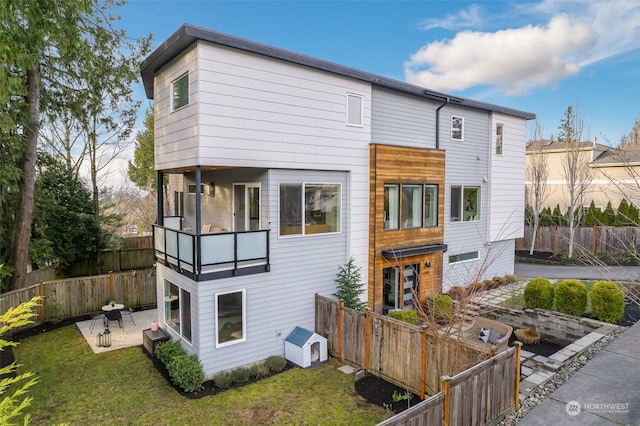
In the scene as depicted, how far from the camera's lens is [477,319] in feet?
32.8

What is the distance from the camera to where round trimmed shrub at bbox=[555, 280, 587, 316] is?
10969 mm

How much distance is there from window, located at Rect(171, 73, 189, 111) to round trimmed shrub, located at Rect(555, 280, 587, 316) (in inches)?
463

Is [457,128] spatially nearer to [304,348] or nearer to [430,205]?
[430,205]

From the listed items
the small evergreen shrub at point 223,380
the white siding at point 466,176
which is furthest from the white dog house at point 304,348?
the white siding at point 466,176

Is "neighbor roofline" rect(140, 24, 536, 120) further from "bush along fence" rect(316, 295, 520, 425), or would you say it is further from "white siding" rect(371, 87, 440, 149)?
"bush along fence" rect(316, 295, 520, 425)

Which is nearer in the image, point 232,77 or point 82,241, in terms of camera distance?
point 232,77

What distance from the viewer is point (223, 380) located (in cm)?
827

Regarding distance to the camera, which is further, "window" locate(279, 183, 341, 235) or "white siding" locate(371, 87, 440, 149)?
"white siding" locate(371, 87, 440, 149)

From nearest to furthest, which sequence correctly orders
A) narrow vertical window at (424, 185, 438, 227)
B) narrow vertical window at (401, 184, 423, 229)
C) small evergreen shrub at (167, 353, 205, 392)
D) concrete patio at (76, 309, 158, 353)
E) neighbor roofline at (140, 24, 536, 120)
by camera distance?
neighbor roofline at (140, 24, 536, 120)
small evergreen shrub at (167, 353, 205, 392)
concrete patio at (76, 309, 158, 353)
narrow vertical window at (401, 184, 423, 229)
narrow vertical window at (424, 185, 438, 227)

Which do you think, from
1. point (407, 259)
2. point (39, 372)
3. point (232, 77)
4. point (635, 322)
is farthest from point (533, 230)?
Answer: point (39, 372)

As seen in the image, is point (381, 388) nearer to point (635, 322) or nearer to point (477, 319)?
point (477, 319)

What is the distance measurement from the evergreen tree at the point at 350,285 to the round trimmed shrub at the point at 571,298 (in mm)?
6082

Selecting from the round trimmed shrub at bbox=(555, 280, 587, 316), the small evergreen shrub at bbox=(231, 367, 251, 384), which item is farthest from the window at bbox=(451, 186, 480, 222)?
the small evergreen shrub at bbox=(231, 367, 251, 384)

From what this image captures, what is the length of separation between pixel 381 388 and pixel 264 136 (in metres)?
6.22
